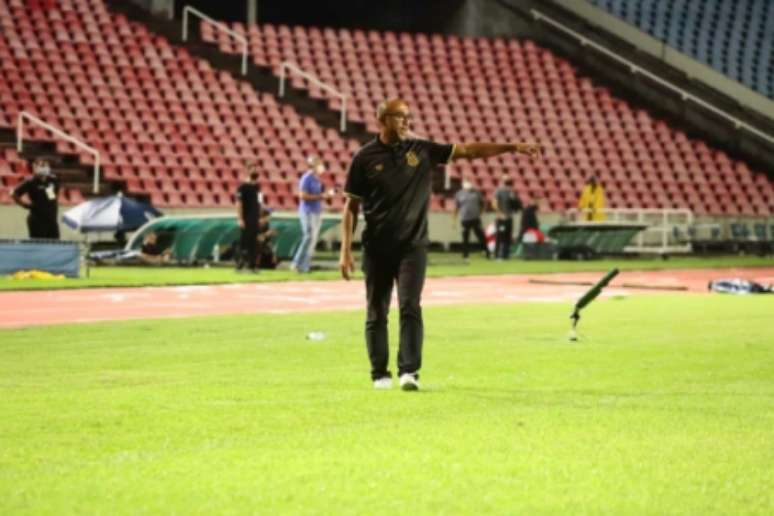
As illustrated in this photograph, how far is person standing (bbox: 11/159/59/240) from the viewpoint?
28.0m

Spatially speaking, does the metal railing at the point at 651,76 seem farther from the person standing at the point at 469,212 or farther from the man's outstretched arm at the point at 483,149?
the man's outstretched arm at the point at 483,149

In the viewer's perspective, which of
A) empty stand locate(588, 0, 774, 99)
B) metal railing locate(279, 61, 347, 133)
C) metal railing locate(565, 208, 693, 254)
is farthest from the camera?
empty stand locate(588, 0, 774, 99)

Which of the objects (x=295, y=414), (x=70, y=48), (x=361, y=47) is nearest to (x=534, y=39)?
(x=361, y=47)

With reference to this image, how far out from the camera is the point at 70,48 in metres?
40.7

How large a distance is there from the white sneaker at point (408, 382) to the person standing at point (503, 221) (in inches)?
1041

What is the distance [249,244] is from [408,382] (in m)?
18.1

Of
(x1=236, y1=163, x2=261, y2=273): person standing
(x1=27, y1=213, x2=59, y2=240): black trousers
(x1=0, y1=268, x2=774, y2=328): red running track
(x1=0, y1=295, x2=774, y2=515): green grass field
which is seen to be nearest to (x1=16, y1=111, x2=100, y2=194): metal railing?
(x1=27, y1=213, x2=59, y2=240): black trousers

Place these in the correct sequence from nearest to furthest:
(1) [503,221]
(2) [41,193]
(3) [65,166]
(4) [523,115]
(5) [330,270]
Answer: (2) [41,193], (5) [330,270], (3) [65,166], (1) [503,221], (4) [523,115]

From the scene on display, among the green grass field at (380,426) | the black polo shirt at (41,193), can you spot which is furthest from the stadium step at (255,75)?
the green grass field at (380,426)

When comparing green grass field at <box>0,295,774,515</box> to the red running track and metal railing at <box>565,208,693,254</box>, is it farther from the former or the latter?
metal railing at <box>565,208,693,254</box>

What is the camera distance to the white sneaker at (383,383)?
11.3 m

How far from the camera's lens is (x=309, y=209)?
29.5 m

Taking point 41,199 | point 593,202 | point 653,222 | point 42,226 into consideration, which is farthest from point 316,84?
point 41,199

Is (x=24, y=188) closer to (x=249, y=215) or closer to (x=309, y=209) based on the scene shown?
(x=249, y=215)
